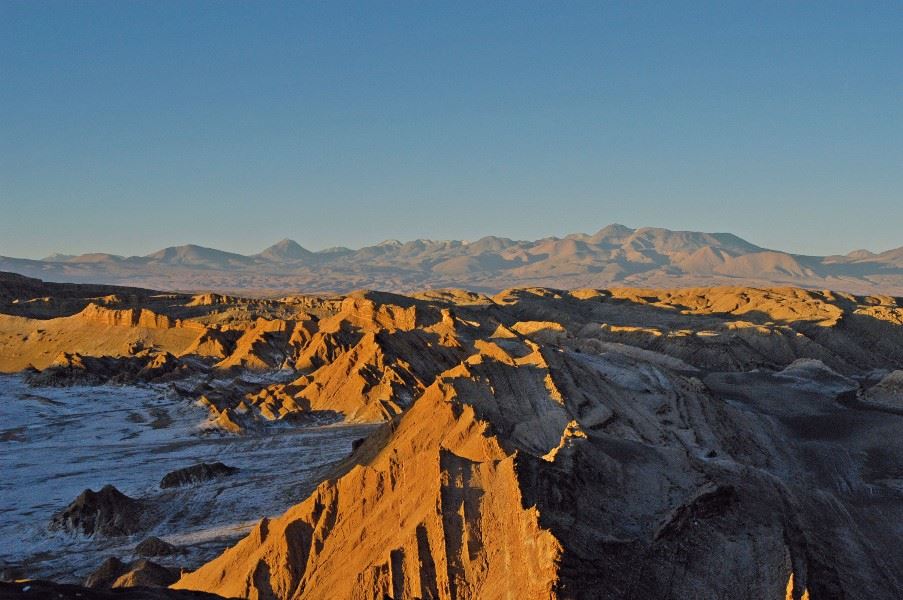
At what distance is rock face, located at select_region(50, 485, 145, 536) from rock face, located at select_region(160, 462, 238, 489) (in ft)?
16.9

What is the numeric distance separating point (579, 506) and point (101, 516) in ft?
74.5

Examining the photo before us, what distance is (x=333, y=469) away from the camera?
137 feet

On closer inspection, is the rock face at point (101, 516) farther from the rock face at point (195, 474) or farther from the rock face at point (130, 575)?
the rock face at point (130, 575)

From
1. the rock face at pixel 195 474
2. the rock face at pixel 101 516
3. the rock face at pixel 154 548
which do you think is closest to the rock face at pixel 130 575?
the rock face at pixel 154 548

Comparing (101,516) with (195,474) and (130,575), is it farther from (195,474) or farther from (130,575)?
(130,575)

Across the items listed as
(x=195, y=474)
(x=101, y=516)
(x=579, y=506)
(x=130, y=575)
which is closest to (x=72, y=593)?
(x=130, y=575)

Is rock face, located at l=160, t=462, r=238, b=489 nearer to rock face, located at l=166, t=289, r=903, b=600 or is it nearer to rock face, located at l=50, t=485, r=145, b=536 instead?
rock face, located at l=50, t=485, r=145, b=536

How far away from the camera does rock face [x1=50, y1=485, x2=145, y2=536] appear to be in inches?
1407

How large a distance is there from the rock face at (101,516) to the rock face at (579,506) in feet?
29.9

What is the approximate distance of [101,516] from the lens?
36344 mm

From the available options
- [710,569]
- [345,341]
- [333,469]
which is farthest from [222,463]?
[345,341]

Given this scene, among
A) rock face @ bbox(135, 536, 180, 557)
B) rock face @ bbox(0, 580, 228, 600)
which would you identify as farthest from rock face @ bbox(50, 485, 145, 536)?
rock face @ bbox(0, 580, 228, 600)

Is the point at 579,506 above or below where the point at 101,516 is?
above

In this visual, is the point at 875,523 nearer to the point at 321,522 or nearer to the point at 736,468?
the point at 736,468
